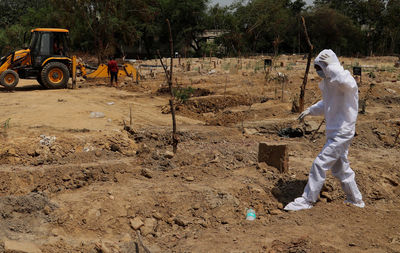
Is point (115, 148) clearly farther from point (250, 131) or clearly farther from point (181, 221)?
point (250, 131)

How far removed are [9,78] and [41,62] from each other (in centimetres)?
98

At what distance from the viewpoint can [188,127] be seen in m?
8.12

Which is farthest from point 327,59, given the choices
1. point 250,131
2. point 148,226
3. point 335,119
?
point 250,131

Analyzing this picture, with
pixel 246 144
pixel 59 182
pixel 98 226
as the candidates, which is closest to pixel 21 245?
pixel 98 226

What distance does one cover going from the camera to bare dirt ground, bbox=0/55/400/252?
4.11m

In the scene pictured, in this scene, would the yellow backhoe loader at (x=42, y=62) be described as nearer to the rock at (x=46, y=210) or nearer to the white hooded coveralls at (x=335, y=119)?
the rock at (x=46, y=210)

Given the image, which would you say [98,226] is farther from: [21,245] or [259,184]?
[259,184]

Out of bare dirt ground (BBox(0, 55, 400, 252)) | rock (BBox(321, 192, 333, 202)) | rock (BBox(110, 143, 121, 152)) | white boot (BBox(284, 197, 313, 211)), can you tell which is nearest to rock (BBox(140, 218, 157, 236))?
bare dirt ground (BBox(0, 55, 400, 252))

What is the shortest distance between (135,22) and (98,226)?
2195cm

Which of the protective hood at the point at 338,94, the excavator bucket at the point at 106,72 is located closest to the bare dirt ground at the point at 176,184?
the protective hood at the point at 338,94

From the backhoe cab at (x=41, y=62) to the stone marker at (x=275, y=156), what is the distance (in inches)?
335

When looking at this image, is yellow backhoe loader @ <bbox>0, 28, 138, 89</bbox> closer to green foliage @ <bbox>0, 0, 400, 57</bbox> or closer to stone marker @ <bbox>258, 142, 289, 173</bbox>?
stone marker @ <bbox>258, 142, 289, 173</bbox>

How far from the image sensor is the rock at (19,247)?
350 centimetres

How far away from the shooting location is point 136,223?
4379 mm
